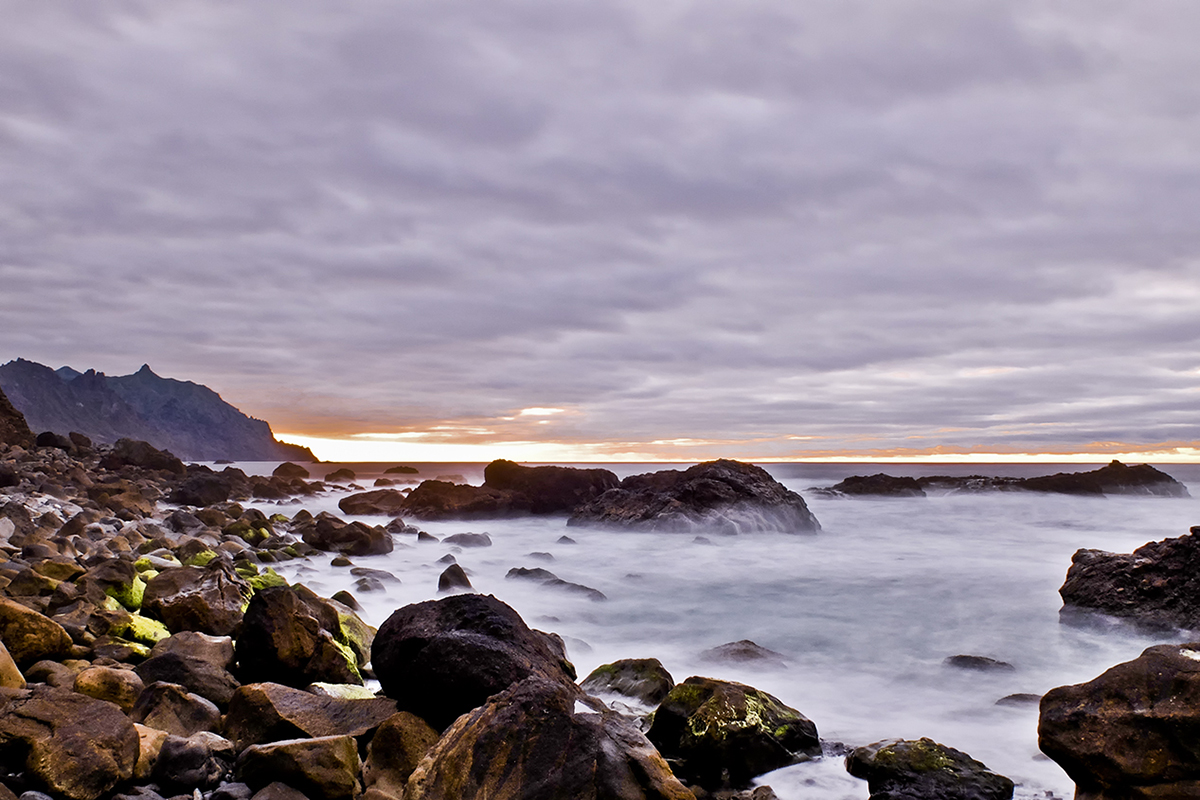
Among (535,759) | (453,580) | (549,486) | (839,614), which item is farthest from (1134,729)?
(549,486)

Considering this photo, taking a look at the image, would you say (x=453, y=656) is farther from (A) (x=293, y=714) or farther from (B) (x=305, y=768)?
(B) (x=305, y=768)

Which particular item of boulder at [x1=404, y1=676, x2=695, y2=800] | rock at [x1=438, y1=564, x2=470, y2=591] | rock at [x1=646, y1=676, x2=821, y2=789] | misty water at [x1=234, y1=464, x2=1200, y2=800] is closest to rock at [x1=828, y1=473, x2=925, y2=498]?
misty water at [x1=234, y1=464, x2=1200, y2=800]

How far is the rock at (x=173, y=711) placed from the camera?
4.45 meters

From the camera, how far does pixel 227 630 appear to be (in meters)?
6.84

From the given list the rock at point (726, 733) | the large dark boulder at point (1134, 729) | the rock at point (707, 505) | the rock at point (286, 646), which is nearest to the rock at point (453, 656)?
the rock at point (286, 646)

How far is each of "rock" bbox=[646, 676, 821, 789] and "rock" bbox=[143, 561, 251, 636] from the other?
406 cm

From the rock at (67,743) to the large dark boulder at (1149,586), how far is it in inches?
425

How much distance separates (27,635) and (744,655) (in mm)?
6763

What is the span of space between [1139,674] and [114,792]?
5335 millimetres

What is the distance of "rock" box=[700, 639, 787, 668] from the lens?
27.9 feet

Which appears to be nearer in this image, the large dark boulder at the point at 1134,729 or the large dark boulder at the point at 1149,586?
the large dark boulder at the point at 1134,729

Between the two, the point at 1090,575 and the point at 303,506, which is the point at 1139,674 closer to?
the point at 1090,575

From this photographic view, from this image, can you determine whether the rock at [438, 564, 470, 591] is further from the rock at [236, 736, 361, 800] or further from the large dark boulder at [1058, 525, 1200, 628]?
the large dark boulder at [1058, 525, 1200, 628]

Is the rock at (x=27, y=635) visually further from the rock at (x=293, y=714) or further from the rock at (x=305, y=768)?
the rock at (x=305, y=768)
